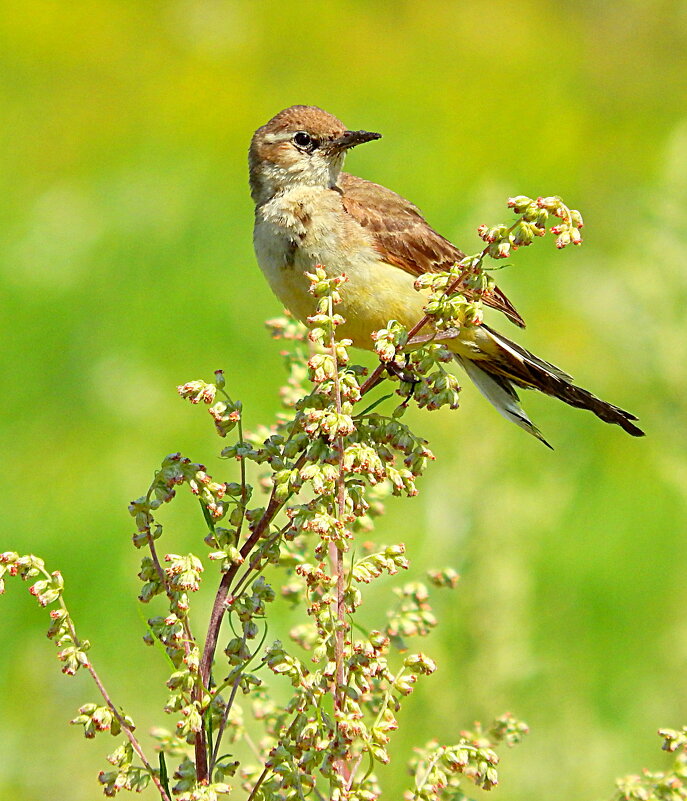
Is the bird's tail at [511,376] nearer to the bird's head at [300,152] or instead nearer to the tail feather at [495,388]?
the tail feather at [495,388]

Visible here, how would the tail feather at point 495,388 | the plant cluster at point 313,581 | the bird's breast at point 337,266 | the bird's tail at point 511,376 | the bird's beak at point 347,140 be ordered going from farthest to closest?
the bird's beak at point 347,140, the tail feather at point 495,388, the bird's breast at point 337,266, the bird's tail at point 511,376, the plant cluster at point 313,581

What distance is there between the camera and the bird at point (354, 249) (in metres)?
3.33

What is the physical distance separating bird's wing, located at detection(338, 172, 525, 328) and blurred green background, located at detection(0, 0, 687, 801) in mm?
147

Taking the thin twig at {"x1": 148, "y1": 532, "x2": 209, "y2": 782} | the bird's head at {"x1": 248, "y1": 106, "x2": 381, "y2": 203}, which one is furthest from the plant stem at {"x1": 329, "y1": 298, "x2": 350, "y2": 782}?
the bird's head at {"x1": 248, "y1": 106, "x2": 381, "y2": 203}

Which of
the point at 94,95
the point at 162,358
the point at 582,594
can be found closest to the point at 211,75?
the point at 94,95

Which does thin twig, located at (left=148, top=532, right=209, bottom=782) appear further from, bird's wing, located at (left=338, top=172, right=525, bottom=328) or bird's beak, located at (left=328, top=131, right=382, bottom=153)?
bird's beak, located at (left=328, top=131, right=382, bottom=153)

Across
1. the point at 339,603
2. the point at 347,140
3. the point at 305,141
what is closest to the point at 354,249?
the point at 347,140

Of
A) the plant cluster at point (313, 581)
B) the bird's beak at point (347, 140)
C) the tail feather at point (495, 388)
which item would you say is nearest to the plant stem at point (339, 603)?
the plant cluster at point (313, 581)

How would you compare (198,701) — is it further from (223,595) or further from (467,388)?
(467,388)

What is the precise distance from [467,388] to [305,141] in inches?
35.7

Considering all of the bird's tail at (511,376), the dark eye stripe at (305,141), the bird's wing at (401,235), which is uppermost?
the dark eye stripe at (305,141)

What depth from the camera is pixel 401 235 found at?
3578 mm

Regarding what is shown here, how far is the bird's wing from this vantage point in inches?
139

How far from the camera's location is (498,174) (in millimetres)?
9070
